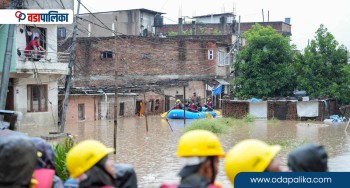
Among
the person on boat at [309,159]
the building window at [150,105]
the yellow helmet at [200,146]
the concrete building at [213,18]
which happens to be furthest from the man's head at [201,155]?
the concrete building at [213,18]

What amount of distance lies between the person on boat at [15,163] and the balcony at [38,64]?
19.5m

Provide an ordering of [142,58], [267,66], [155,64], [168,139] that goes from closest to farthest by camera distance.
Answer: [168,139]
[267,66]
[142,58]
[155,64]

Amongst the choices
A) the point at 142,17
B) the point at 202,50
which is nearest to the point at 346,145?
the point at 202,50

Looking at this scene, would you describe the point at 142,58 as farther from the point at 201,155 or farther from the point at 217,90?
the point at 201,155

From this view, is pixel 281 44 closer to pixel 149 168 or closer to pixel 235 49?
pixel 235 49

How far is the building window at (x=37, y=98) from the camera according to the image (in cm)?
2523

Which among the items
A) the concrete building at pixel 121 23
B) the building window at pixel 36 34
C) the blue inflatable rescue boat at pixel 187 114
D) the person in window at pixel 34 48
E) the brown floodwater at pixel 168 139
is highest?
the concrete building at pixel 121 23

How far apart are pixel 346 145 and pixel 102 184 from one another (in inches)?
692

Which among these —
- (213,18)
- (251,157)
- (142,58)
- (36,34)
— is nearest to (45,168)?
(251,157)

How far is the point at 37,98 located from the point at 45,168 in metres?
22.2

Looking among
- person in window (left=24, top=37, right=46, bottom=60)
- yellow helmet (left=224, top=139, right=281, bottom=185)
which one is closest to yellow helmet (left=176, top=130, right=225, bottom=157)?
yellow helmet (left=224, top=139, right=281, bottom=185)

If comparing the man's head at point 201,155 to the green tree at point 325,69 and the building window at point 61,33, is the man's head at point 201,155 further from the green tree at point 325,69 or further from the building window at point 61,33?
the building window at point 61,33

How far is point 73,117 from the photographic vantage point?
30391 millimetres

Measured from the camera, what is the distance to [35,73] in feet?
78.4
